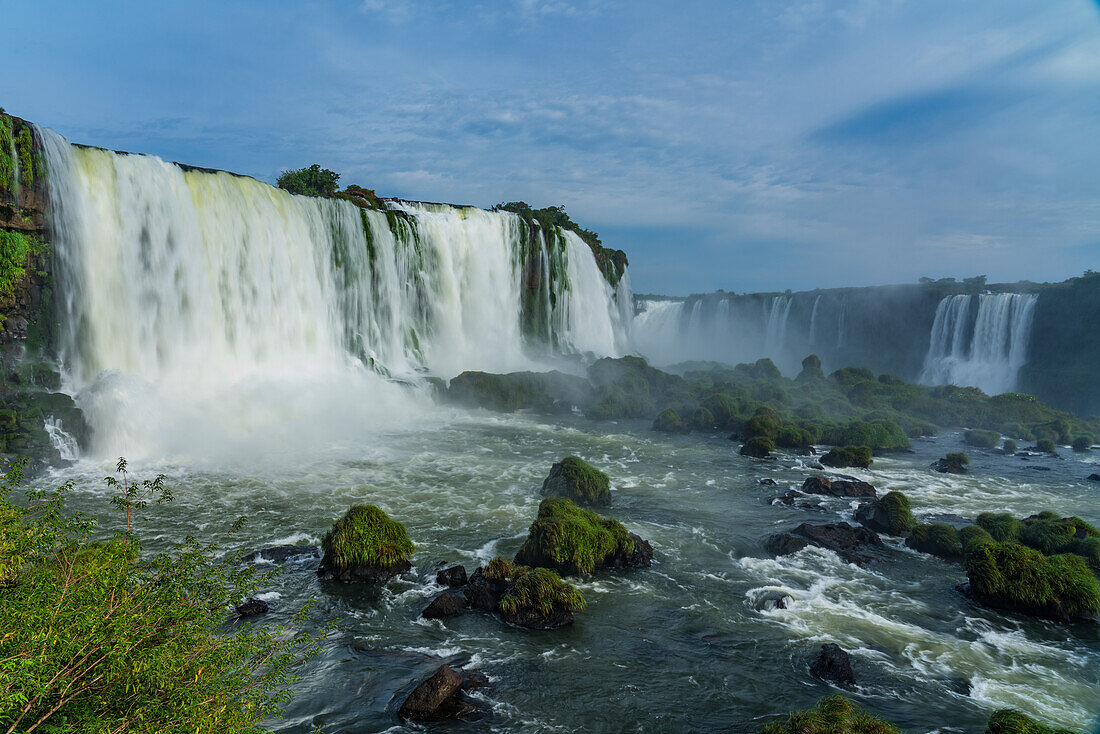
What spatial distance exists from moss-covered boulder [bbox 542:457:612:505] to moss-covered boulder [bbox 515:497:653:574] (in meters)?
2.65

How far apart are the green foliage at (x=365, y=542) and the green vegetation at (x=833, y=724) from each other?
6.62 metres

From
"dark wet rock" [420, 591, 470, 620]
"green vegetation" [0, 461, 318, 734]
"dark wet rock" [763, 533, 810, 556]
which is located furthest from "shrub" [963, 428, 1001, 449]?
"green vegetation" [0, 461, 318, 734]

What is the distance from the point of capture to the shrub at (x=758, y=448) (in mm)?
21625

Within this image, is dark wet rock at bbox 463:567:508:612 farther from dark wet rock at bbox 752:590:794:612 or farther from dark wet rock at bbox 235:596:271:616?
dark wet rock at bbox 752:590:794:612

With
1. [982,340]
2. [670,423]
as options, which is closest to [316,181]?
[670,423]

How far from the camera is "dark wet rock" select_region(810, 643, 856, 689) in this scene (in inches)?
317

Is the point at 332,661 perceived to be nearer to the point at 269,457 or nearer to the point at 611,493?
the point at 611,493

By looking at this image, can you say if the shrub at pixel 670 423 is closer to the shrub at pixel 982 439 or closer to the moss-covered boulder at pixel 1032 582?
the shrub at pixel 982 439

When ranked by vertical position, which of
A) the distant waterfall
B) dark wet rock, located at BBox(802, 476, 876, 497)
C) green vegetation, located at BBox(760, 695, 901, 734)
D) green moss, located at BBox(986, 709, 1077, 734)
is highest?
the distant waterfall

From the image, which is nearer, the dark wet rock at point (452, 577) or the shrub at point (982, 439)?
the dark wet rock at point (452, 577)

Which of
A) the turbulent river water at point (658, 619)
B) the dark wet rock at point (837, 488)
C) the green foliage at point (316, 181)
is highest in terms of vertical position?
the green foliage at point (316, 181)

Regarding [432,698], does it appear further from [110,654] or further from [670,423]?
[670,423]

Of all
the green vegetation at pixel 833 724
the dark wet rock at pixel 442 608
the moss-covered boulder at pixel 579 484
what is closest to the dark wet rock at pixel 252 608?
the dark wet rock at pixel 442 608

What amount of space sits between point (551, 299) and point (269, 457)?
2829 centimetres
